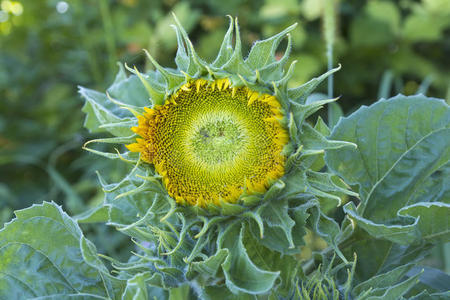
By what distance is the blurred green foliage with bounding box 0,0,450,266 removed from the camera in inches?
131

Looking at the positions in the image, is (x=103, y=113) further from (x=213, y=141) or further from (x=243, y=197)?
(x=243, y=197)

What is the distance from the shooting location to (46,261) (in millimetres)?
1301

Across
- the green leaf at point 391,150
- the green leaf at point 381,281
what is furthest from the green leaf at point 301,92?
the green leaf at point 381,281

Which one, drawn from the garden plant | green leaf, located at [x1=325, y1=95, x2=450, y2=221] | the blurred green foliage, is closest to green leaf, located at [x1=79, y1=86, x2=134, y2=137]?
the garden plant

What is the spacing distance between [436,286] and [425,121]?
385 millimetres

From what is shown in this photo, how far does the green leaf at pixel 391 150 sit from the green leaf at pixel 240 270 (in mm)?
322

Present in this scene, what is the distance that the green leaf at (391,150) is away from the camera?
1.32m

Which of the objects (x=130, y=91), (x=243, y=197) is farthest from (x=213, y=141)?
(x=130, y=91)

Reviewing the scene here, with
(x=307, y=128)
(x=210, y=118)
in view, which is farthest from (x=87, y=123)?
(x=307, y=128)

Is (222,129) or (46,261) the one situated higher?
(222,129)

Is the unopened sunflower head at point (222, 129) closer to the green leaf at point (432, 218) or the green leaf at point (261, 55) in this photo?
the green leaf at point (261, 55)

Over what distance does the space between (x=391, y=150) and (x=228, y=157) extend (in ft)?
1.60

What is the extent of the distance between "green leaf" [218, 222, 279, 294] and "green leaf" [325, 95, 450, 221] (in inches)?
12.7

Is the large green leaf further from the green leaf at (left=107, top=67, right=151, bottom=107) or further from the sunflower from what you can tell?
the green leaf at (left=107, top=67, right=151, bottom=107)
